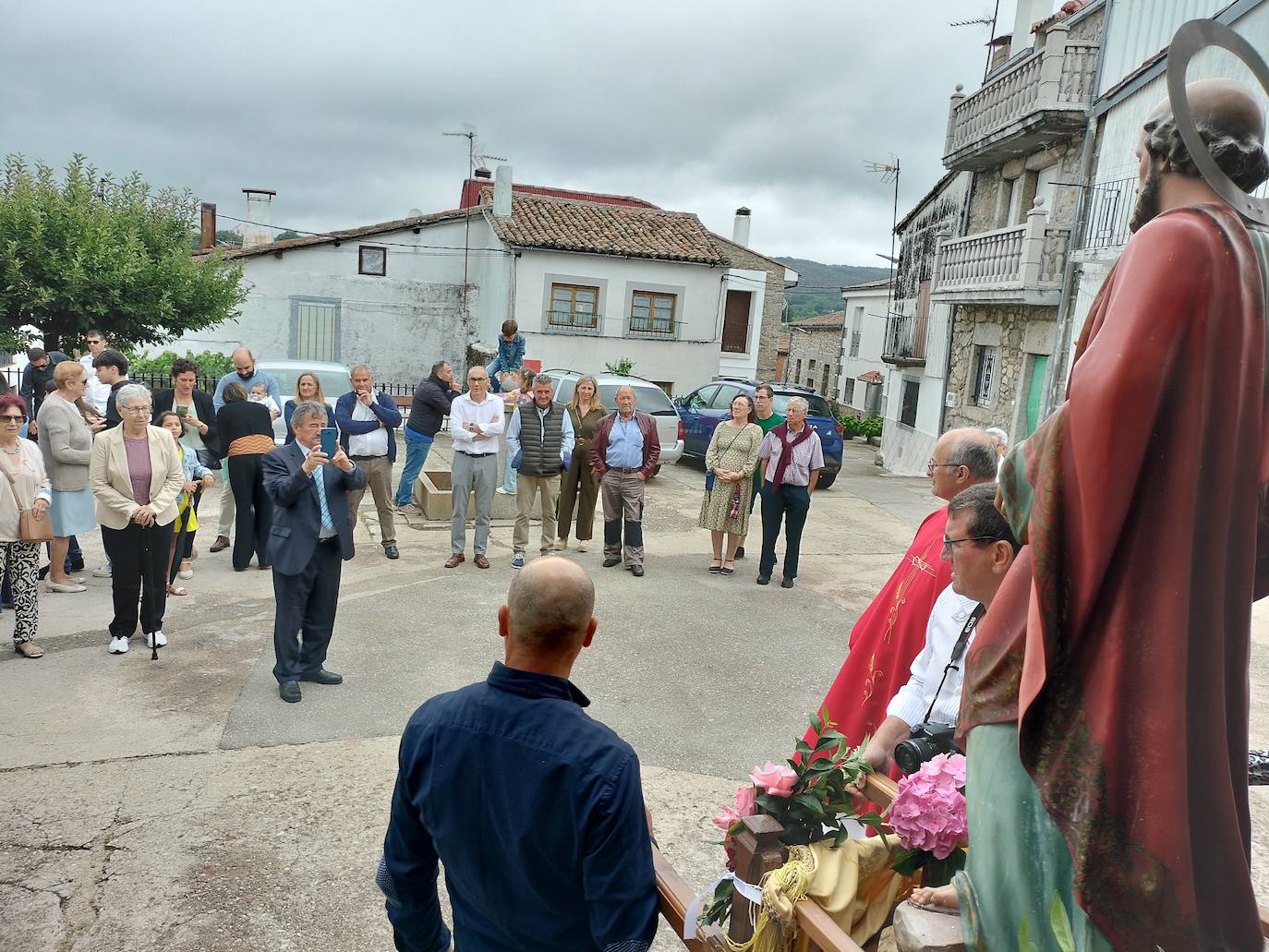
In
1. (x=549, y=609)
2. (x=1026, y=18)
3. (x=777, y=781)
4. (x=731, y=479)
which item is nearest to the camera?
(x=549, y=609)

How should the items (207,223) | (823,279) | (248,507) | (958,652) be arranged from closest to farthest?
(958,652) < (248,507) < (207,223) < (823,279)

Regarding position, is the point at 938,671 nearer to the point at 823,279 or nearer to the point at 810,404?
the point at 810,404

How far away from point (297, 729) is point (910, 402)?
18.5 metres

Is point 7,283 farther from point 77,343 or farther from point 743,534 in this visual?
point 743,534

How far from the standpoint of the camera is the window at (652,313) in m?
25.2

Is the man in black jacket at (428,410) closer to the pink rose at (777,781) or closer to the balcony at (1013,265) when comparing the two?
the pink rose at (777,781)

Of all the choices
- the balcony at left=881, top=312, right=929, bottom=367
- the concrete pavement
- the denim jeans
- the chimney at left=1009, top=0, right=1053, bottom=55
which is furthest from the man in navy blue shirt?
the balcony at left=881, top=312, right=929, bottom=367

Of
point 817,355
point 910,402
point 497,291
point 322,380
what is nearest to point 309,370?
point 322,380

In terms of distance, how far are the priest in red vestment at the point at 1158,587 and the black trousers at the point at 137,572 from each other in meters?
6.12

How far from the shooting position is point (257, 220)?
91.7ft

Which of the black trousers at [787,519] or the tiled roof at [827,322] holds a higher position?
the tiled roof at [827,322]

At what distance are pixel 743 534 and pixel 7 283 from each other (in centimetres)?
1256

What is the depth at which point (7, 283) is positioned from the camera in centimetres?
1468

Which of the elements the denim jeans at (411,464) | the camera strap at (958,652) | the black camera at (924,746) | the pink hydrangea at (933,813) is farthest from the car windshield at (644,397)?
the pink hydrangea at (933,813)
